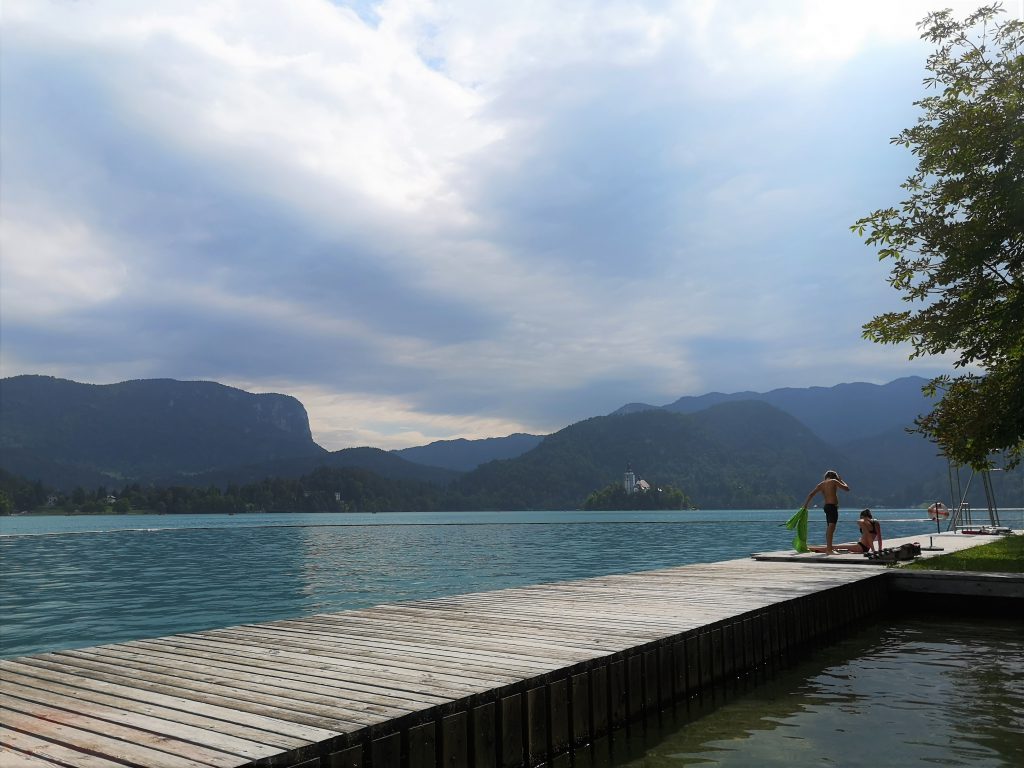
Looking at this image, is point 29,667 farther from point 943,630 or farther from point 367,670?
point 943,630

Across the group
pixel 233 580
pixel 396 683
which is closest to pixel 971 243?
pixel 396 683

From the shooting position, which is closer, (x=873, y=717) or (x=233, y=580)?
(x=873, y=717)

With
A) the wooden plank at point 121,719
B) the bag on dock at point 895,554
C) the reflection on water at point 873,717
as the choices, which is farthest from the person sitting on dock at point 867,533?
the wooden plank at point 121,719

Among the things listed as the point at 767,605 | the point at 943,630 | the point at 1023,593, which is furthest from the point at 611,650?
the point at 1023,593

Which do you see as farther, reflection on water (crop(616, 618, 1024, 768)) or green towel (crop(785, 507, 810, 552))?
green towel (crop(785, 507, 810, 552))

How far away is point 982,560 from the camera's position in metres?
21.1

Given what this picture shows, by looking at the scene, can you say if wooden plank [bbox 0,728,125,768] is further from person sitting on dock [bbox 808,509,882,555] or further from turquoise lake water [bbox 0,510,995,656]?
person sitting on dock [bbox 808,509,882,555]

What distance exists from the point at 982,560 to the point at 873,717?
13.9 meters

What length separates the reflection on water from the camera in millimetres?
8258

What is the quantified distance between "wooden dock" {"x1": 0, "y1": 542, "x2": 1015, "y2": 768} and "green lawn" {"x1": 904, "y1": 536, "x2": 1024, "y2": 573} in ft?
27.4

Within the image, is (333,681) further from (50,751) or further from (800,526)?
(800,526)

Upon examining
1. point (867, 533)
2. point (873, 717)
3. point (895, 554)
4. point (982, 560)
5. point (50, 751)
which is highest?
point (867, 533)

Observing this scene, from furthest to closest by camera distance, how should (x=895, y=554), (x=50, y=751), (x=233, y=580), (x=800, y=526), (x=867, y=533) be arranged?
(x=233, y=580)
(x=800, y=526)
(x=867, y=533)
(x=895, y=554)
(x=50, y=751)

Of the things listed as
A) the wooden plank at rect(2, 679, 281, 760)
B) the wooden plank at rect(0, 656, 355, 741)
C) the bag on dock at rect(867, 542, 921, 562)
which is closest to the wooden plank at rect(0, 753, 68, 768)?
the wooden plank at rect(2, 679, 281, 760)
